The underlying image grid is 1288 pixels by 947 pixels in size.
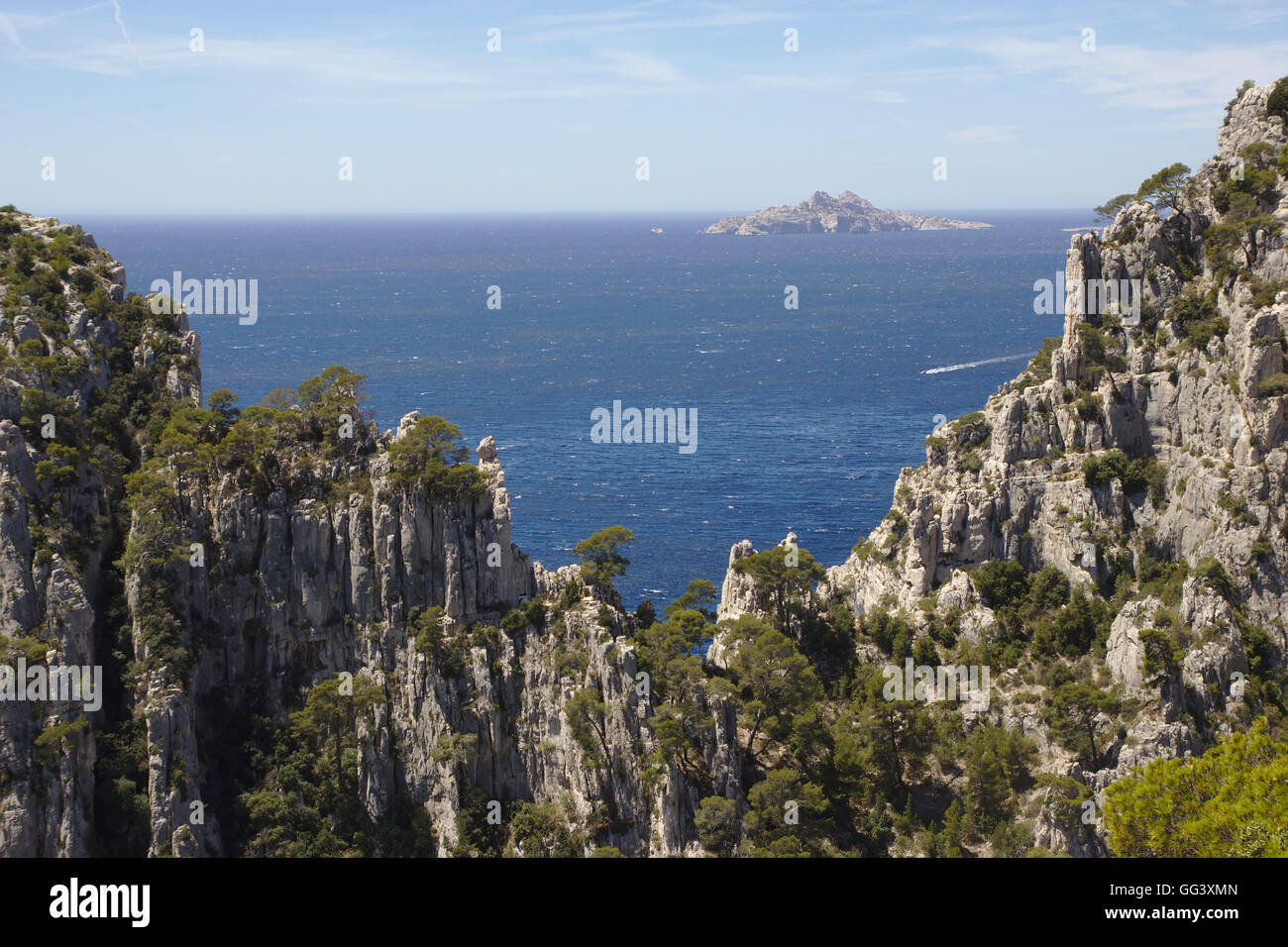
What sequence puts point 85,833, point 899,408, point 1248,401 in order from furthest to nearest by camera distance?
point 899,408
point 1248,401
point 85,833

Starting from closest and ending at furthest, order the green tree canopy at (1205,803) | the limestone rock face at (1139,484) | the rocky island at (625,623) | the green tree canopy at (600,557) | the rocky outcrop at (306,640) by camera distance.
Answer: the green tree canopy at (1205,803), the rocky island at (625,623), the rocky outcrop at (306,640), the limestone rock face at (1139,484), the green tree canopy at (600,557)

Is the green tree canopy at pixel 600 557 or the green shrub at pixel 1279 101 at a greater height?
the green shrub at pixel 1279 101

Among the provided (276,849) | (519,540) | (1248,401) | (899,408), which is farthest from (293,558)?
(899,408)

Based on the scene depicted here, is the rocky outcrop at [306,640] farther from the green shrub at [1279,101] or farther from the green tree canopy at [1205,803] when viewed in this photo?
the green shrub at [1279,101]

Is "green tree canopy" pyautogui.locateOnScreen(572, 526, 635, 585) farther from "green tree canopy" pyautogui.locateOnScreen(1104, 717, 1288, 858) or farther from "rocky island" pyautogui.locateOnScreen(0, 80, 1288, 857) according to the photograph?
"green tree canopy" pyautogui.locateOnScreen(1104, 717, 1288, 858)

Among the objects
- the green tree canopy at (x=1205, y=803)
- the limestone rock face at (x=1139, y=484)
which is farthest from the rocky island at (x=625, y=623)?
the green tree canopy at (x=1205, y=803)

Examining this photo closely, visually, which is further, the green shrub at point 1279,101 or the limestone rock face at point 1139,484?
the green shrub at point 1279,101
